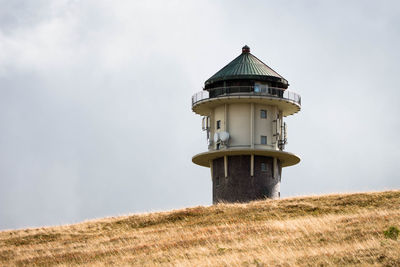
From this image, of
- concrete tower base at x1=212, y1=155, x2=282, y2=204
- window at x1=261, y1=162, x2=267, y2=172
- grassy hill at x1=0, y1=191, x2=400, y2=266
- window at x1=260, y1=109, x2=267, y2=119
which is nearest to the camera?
grassy hill at x1=0, y1=191, x2=400, y2=266

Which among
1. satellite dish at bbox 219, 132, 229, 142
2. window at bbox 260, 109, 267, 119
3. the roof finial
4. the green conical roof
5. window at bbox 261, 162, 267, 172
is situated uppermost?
the roof finial

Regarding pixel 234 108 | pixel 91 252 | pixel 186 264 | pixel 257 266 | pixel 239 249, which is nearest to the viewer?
pixel 257 266

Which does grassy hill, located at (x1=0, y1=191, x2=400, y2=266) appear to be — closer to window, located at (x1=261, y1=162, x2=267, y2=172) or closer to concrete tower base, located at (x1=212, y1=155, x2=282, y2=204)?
concrete tower base, located at (x1=212, y1=155, x2=282, y2=204)

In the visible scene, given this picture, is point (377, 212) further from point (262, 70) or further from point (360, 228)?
point (262, 70)

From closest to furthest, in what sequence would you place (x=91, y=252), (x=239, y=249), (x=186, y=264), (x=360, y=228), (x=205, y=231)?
(x=186, y=264) → (x=239, y=249) → (x=360, y=228) → (x=91, y=252) → (x=205, y=231)

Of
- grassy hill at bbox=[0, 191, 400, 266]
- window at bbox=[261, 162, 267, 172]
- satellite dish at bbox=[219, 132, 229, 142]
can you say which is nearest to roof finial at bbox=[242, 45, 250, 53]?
satellite dish at bbox=[219, 132, 229, 142]

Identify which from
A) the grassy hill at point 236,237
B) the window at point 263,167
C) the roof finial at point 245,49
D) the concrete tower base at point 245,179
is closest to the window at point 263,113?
the concrete tower base at point 245,179

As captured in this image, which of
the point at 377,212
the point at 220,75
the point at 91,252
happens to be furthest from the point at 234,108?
the point at 91,252

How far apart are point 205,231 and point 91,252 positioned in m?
5.55

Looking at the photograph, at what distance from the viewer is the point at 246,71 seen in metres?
55.5

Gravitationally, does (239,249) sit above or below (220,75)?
below

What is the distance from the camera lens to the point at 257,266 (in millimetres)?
23609

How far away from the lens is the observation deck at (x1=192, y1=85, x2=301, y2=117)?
176 ft

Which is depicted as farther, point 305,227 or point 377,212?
point 377,212
